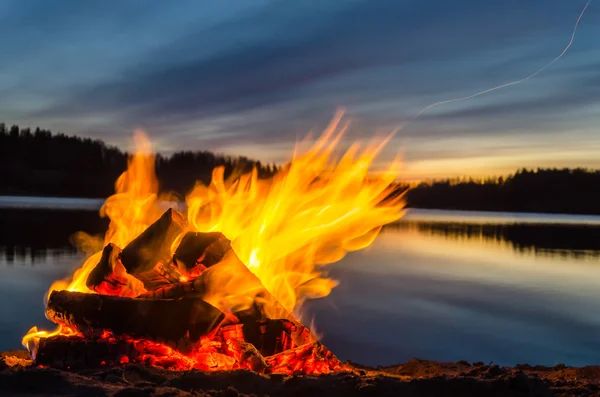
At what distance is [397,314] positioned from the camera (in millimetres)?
12391

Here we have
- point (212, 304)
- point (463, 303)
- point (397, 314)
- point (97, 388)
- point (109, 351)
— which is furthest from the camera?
point (463, 303)

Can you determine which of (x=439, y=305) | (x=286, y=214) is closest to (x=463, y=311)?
(x=439, y=305)

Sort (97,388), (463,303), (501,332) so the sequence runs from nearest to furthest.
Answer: (97,388)
(501,332)
(463,303)

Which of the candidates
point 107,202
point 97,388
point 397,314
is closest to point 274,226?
point 107,202

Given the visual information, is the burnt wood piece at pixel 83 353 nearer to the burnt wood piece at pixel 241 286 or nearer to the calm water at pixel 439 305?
the burnt wood piece at pixel 241 286

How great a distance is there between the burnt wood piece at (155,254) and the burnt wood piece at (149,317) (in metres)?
0.48

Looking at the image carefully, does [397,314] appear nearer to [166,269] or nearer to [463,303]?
[463,303]

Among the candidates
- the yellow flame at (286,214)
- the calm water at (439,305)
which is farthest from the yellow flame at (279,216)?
the calm water at (439,305)

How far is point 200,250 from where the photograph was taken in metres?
6.07

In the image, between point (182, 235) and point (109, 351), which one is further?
point (182, 235)

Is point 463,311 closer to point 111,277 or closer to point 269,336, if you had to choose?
point 269,336

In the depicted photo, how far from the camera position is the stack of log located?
17.7 ft

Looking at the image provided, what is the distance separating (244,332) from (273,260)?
1.24 m

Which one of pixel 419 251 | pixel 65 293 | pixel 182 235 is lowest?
pixel 419 251
